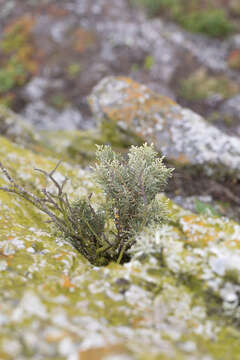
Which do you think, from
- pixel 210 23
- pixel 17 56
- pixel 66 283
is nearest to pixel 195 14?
pixel 210 23

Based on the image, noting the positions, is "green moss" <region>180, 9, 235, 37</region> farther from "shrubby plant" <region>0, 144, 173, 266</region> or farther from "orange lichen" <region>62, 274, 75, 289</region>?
"orange lichen" <region>62, 274, 75, 289</region>

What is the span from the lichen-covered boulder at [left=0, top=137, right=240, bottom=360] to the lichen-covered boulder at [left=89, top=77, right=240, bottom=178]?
4071 mm

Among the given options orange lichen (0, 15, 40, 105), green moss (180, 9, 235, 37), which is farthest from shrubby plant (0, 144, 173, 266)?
green moss (180, 9, 235, 37)

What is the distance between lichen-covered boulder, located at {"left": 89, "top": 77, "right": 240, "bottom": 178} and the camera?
24.4 feet

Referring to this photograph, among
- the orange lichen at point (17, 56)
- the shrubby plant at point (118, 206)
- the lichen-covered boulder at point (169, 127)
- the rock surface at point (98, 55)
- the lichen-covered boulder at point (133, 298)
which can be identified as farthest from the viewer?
the orange lichen at point (17, 56)

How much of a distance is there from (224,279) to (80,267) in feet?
5.21

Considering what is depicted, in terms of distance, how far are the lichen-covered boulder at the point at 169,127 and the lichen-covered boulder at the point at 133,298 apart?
4.07m

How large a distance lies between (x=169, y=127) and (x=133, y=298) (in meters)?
5.71

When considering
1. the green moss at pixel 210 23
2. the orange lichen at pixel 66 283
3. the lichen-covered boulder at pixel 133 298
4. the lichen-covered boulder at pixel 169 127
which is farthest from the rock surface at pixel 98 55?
the orange lichen at pixel 66 283

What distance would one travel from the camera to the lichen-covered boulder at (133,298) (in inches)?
87.2

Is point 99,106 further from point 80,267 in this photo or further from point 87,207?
point 80,267

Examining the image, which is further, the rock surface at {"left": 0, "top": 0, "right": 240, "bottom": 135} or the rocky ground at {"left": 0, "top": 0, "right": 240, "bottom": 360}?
the rock surface at {"left": 0, "top": 0, "right": 240, "bottom": 135}

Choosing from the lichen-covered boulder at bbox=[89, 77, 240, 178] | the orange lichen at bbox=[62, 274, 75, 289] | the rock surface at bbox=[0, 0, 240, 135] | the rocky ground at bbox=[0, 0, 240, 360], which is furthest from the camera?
the rock surface at bbox=[0, 0, 240, 135]

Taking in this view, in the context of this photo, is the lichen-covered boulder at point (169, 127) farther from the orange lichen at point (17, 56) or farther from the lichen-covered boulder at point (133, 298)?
the orange lichen at point (17, 56)
